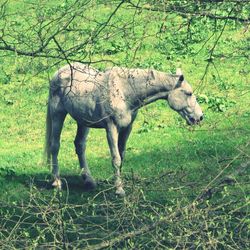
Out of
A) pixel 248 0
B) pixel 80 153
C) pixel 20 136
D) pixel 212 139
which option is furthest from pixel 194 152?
pixel 248 0

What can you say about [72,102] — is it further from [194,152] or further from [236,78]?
[236,78]

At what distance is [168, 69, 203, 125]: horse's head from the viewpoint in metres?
15.5

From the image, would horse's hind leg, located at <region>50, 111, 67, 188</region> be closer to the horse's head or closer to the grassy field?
the grassy field

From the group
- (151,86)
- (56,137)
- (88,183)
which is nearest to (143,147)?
(56,137)

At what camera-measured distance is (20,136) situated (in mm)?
19891

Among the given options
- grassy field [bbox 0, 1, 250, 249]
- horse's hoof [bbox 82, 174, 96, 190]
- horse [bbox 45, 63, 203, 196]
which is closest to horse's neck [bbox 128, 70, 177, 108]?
horse [bbox 45, 63, 203, 196]

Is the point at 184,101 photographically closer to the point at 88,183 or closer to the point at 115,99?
the point at 115,99

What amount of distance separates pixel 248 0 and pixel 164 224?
2282 mm

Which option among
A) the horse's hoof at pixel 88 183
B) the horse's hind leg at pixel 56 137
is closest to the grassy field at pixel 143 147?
the horse's hoof at pixel 88 183

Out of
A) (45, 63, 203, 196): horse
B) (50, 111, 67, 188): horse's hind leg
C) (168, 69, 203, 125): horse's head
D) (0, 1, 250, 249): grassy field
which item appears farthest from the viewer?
(50, 111, 67, 188): horse's hind leg

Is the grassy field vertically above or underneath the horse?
underneath

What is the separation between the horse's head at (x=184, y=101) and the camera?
15469mm

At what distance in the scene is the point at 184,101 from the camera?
15.6 m

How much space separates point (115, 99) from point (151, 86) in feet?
1.66
